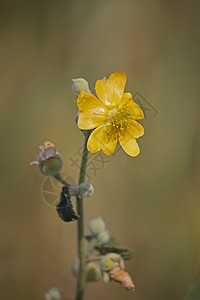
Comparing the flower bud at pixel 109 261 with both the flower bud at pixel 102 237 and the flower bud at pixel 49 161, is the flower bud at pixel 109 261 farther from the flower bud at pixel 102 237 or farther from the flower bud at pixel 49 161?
the flower bud at pixel 49 161

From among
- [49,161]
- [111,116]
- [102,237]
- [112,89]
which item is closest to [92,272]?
[102,237]

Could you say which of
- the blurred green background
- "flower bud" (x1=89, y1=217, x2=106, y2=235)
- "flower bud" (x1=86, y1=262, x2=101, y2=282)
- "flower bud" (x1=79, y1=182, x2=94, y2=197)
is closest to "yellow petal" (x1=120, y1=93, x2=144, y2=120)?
"flower bud" (x1=79, y1=182, x2=94, y2=197)

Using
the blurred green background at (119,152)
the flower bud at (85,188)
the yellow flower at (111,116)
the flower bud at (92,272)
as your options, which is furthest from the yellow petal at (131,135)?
the blurred green background at (119,152)

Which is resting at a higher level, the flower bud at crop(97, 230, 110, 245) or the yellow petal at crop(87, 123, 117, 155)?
the yellow petal at crop(87, 123, 117, 155)

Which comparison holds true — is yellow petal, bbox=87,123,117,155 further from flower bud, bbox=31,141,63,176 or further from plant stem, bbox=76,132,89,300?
flower bud, bbox=31,141,63,176

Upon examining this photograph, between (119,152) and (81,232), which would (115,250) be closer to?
(81,232)

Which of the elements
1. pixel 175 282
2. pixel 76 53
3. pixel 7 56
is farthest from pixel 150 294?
pixel 7 56
